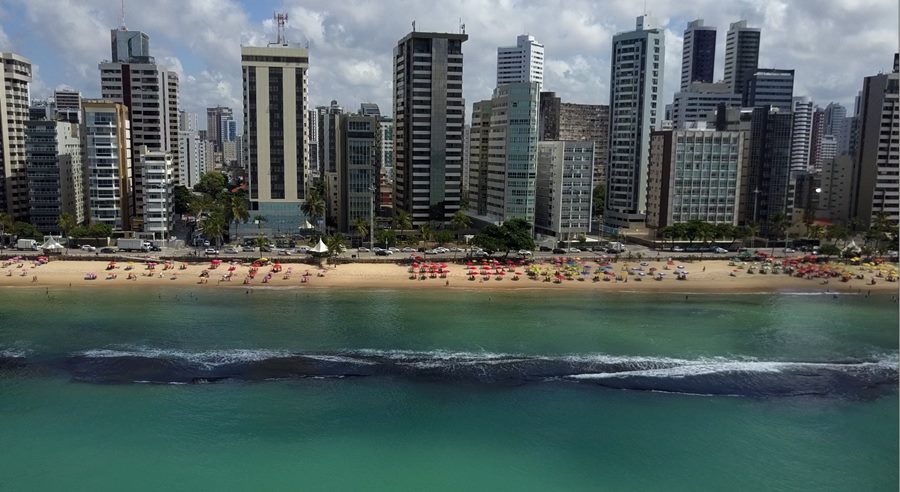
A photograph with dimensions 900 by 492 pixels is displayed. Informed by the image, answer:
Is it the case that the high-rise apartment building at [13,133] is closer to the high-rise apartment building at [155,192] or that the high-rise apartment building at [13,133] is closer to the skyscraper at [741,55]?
the high-rise apartment building at [155,192]

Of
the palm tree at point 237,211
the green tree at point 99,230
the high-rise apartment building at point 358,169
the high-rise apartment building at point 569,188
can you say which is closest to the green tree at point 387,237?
the high-rise apartment building at point 358,169

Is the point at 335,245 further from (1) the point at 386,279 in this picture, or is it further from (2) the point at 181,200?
(2) the point at 181,200

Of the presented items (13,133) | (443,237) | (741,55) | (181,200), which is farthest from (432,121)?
(741,55)

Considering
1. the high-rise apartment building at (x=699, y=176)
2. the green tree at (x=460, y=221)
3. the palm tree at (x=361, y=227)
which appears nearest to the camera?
the palm tree at (x=361, y=227)

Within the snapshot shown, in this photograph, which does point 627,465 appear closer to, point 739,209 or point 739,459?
point 739,459

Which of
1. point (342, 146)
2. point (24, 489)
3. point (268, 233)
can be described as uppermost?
point (342, 146)

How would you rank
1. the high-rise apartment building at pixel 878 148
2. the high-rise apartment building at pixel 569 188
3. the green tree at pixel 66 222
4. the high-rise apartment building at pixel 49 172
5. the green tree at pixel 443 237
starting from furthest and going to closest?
1. the high-rise apartment building at pixel 878 148
2. the high-rise apartment building at pixel 569 188
3. the green tree at pixel 443 237
4. the high-rise apartment building at pixel 49 172
5. the green tree at pixel 66 222

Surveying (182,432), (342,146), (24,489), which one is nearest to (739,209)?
(342,146)

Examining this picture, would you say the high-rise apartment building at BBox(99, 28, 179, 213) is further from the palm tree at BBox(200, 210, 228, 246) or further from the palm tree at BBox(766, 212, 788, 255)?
the palm tree at BBox(766, 212, 788, 255)
